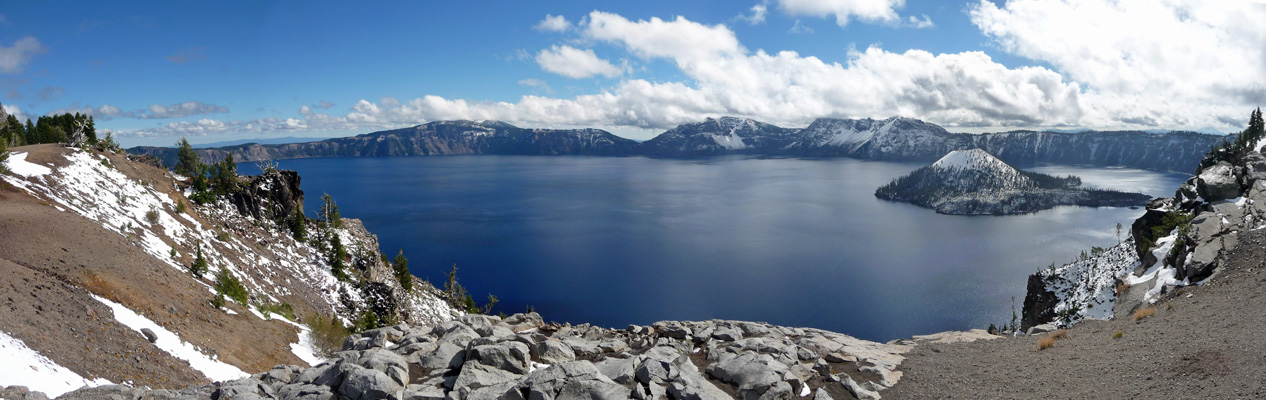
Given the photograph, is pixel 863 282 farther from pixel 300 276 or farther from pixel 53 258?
pixel 53 258

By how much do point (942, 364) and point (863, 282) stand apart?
92843mm

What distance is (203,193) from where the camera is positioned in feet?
175

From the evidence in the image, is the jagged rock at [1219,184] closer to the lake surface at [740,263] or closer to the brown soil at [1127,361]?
the lake surface at [740,263]

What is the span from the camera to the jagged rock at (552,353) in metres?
19.9

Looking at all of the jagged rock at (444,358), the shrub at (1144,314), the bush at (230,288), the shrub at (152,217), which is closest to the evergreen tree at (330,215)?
the shrub at (152,217)

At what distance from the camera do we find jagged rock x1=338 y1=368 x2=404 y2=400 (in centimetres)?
1529

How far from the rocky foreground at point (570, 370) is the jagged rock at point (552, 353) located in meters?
0.04

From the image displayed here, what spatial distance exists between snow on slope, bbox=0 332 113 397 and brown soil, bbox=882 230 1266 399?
26198 millimetres

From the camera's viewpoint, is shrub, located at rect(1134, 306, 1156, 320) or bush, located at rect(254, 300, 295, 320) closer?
shrub, located at rect(1134, 306, 1156, 320)

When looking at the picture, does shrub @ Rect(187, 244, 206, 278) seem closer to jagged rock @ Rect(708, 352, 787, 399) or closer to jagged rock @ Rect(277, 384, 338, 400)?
jagged rock @ Rect(277, 384, 338, 400)

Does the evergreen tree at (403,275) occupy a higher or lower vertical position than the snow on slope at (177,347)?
lower

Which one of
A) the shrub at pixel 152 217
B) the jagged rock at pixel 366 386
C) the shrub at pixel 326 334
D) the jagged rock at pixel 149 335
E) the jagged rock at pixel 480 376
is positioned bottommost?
the shrub at pixel 326 334

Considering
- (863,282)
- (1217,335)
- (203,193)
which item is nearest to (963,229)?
(863,282)

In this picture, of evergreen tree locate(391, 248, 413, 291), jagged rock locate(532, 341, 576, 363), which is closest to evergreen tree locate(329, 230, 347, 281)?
evergreen tree locate(391, 248, 413, 291)
